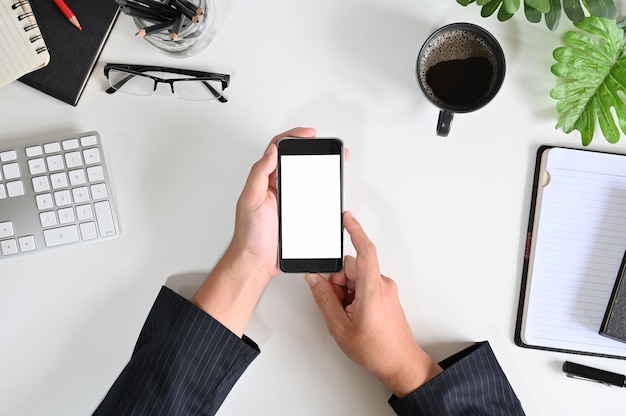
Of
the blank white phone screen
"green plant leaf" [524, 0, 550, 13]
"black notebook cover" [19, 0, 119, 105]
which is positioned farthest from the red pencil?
"green plant leaf" [524, 0, 550, 13]

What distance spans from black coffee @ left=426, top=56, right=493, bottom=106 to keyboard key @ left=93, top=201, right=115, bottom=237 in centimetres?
54

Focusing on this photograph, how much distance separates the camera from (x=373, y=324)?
78 cm

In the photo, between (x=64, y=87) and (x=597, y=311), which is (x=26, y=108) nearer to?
(x=64, y=87)

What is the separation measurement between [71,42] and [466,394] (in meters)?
0.82

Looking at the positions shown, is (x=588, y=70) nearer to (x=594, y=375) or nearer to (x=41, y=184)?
(x=594, y=375)

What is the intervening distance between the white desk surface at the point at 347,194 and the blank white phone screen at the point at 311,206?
0.08 metres

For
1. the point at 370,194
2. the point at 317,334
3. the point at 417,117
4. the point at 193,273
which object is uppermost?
the point at 417,117

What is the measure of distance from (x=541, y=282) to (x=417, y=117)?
1.08 ft

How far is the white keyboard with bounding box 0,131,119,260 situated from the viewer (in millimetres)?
816

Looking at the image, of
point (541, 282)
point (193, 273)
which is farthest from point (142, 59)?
point (541, 282)

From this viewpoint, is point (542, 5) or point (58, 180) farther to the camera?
point (58, 180)

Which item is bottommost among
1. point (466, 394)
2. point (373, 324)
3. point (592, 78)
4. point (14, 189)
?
point (466, 394)

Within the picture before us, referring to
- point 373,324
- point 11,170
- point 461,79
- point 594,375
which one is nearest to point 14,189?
point 11,170

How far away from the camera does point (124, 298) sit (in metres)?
0.84
